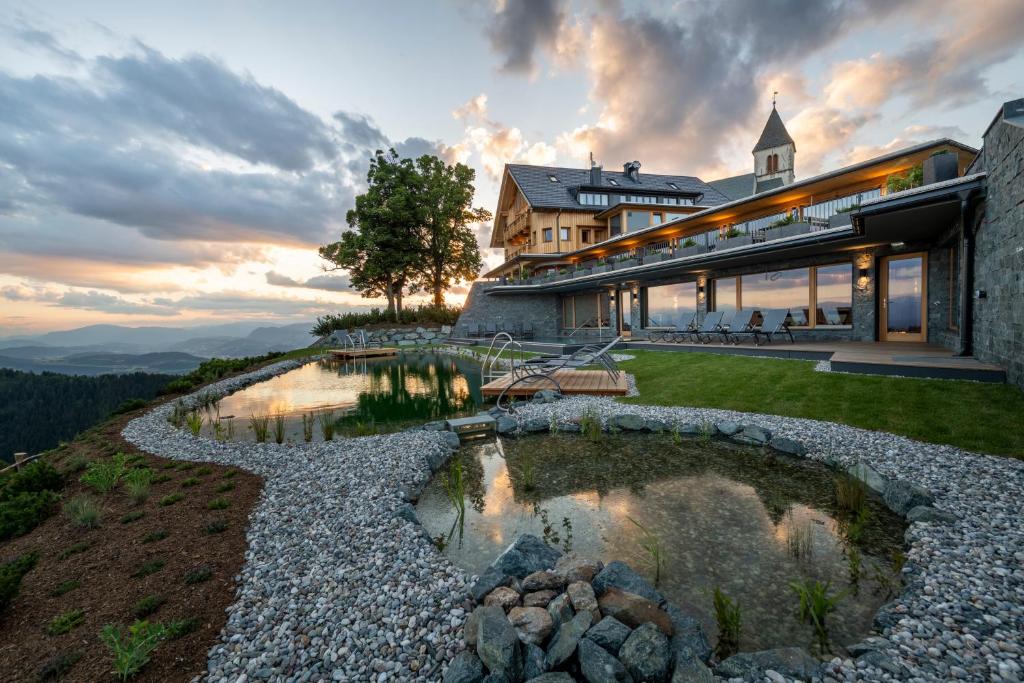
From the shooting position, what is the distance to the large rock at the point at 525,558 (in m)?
3.00

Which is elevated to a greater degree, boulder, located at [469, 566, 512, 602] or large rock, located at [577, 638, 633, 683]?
large rock, located at [577, 638, 633, 683]

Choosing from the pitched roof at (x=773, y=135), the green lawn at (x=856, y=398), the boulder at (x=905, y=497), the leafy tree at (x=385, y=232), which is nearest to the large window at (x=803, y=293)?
the green lawn at (x=856, y=398)

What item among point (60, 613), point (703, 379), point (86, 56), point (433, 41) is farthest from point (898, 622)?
point (433, 41)

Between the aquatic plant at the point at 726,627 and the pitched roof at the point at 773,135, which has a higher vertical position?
the pitched roof at the point at 773,135

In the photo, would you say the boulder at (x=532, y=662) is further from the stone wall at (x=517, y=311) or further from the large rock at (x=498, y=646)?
the stone wall at (x=517, y=311)

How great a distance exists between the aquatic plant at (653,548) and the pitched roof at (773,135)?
5138 centimetres

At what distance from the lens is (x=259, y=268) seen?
66.8ft

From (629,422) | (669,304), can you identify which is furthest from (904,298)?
(629,422)

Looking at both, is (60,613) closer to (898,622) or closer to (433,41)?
(898,622)

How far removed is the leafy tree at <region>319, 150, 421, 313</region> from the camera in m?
30.2

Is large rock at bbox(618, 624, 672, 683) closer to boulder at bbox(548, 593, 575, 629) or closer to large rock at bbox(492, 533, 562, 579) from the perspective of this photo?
boulder at bbox(548, 593, 575, 629)

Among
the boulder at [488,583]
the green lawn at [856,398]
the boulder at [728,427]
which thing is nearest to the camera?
the boulder at [488,583]

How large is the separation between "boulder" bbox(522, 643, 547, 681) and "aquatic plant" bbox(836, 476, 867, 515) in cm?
363

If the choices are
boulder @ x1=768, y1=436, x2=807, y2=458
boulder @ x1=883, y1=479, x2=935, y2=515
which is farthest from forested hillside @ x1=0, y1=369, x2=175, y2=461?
boulder @ x1=883, y1=479, x2=935, y2=515
